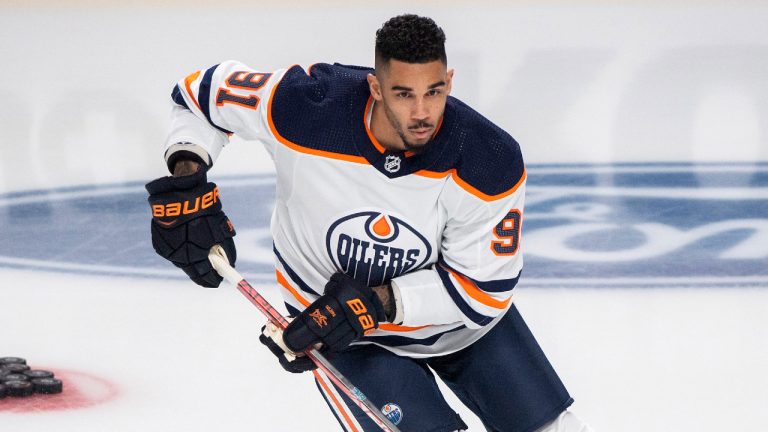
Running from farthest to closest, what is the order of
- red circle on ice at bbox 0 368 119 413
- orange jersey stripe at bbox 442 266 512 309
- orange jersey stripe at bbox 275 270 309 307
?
1. red circle on ice at bbox 0 368 119 413
2. orange jersey stripe at bbox 275 270 309 307
3. orange jersey stripe at bbox 442 266 512 309

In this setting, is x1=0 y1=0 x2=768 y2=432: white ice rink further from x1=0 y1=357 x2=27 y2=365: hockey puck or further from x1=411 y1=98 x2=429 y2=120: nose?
x1=411 y1=98 x2=429 y2=120: nose

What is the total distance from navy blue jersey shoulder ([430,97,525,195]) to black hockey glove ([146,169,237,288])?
1.73ft

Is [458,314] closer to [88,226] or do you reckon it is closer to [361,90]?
[361,90]

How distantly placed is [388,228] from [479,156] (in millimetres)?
250

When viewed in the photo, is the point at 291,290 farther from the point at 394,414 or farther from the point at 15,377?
the point at 15,377

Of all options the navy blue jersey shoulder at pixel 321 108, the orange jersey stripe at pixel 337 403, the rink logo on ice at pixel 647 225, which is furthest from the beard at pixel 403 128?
the rink logo on ice at pixel 647 225

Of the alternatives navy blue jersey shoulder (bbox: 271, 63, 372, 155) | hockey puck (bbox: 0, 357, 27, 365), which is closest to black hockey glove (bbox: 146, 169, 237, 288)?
navy blue jersey shoulder (bbox: 271, 63, 372, 155)

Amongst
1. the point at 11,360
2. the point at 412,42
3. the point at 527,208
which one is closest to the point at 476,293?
the point at 412,42

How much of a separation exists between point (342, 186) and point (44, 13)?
16.5 feet

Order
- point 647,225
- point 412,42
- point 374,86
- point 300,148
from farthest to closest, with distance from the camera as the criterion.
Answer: point 647,225 < point 300,148 < point 374,86 < point 412,42

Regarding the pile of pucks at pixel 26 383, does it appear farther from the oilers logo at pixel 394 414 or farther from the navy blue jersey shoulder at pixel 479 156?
the navy blue jersey shoulder at pixel 479 156

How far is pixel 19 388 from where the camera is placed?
3.26 meters

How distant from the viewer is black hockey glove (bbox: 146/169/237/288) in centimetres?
261

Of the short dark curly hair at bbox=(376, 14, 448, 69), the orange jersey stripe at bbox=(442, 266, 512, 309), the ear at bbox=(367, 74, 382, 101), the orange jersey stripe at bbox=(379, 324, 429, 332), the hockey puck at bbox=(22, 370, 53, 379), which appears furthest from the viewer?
the hockey puck at bbox=(22, 370, 53, 379)
